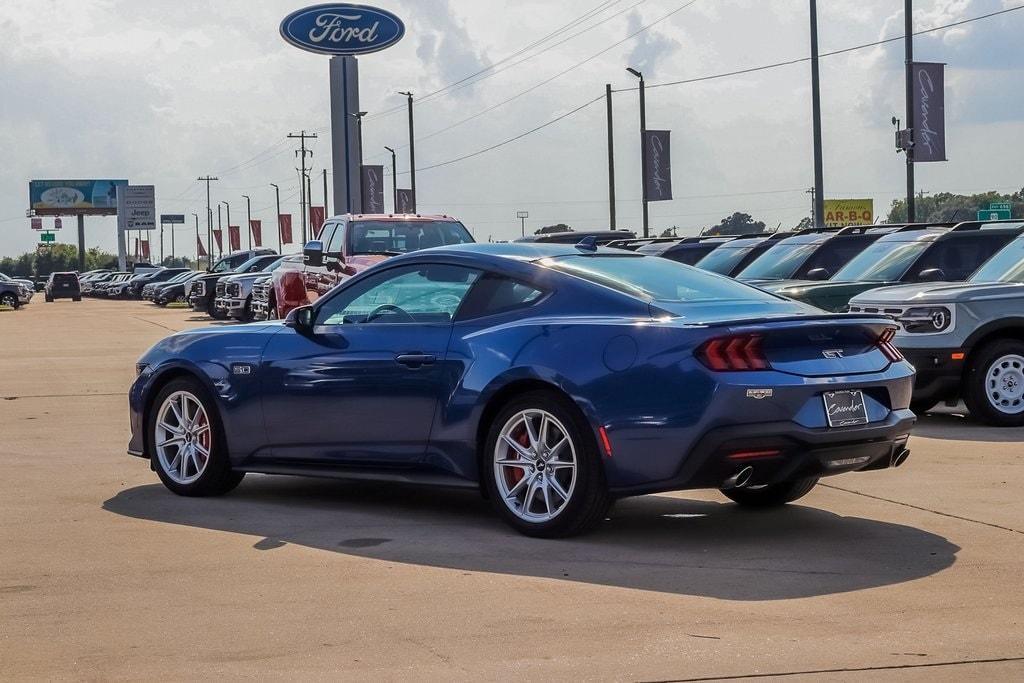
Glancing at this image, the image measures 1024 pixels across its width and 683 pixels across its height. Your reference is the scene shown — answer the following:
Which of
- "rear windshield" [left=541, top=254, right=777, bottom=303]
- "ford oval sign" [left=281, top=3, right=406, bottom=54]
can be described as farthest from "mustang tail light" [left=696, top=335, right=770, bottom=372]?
"ford oval sign" [left=281, top=3, right=406, bottom=54]

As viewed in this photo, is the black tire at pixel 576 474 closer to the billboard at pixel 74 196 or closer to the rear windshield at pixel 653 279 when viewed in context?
the rear windshield at pixel 653 279

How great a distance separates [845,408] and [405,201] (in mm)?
69815

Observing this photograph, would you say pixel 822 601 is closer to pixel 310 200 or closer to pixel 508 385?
pixel 508 385

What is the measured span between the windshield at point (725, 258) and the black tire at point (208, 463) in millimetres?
11679

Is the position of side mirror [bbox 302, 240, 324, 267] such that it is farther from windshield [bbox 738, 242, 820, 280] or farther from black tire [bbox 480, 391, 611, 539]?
black tire [bbox 480, 391, 611, 539]

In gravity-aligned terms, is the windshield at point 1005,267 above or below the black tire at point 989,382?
above

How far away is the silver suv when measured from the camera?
41.5 feet

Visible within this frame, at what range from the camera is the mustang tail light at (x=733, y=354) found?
717cm

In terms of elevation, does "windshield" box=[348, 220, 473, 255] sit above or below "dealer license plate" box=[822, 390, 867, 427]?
above

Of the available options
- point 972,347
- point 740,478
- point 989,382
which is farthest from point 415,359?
point 989,382

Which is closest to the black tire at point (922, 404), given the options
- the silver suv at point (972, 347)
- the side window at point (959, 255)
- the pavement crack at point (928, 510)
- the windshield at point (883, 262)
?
the silver suv at point (972, 347)

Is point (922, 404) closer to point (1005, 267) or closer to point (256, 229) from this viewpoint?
point (1005, 267)

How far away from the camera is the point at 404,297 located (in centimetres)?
849

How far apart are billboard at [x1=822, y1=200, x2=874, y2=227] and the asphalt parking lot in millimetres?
62016
